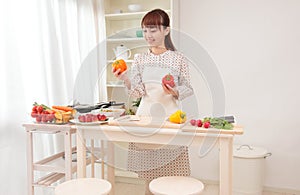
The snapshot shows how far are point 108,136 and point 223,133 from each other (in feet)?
2.27

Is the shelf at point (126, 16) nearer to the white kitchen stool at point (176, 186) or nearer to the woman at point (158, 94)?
the woman at point (158, 94)

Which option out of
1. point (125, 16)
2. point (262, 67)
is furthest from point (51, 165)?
point (262, 67)

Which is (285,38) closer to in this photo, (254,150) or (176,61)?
(254,150)

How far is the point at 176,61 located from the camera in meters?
2.01

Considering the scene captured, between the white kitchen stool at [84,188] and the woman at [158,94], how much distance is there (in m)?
0.43

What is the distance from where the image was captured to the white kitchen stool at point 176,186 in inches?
59.9

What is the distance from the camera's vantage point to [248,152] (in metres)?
2.77

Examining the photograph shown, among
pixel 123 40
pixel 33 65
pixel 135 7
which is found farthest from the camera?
pixel 123 40

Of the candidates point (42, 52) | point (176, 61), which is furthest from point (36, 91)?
point (176, 61)

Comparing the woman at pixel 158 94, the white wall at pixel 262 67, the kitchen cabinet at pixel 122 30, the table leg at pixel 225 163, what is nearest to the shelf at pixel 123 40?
the kitchen cabinet at pixel 122 30

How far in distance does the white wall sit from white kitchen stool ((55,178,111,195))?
180cm

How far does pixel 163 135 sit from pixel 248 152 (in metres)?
1.39

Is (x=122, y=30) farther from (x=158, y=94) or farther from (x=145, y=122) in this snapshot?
(x=145, y=122)

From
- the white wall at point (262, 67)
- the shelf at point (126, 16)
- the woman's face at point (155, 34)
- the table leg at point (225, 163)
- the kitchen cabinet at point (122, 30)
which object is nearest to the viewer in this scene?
the table leg at point (225, 163)
